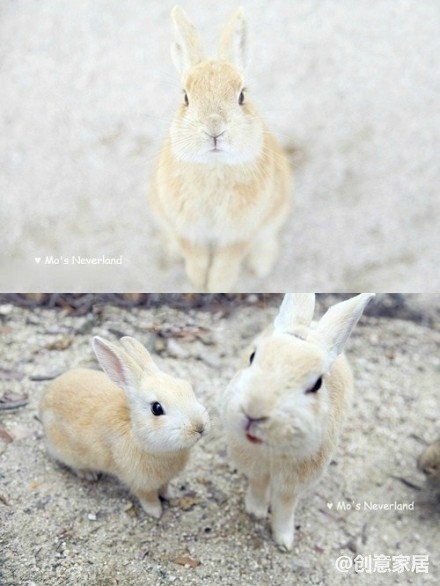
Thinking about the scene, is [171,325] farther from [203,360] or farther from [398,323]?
[398,323]

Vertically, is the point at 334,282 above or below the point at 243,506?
above

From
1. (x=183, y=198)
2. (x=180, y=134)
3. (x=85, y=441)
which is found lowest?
(x=85, y=441)

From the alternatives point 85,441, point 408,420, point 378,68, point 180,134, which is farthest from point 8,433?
point 378,68

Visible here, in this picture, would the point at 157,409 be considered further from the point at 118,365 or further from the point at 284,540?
the point at 284,540

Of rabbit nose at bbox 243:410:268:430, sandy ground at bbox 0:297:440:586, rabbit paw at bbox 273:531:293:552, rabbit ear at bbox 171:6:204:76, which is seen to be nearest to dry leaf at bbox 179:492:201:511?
sandy ground at bbox 0:297:440:586

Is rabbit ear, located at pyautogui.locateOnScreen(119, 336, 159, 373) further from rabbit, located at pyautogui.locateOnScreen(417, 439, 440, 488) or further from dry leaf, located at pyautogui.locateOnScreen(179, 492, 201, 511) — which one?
rabbit, located at pyautogui.locateOnScreen(417, 439, 440, 488)

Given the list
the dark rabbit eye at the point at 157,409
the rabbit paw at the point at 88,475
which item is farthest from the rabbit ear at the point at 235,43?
the rabbit paw at the point at 88,475

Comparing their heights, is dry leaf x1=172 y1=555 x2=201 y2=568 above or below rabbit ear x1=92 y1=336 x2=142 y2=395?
below
